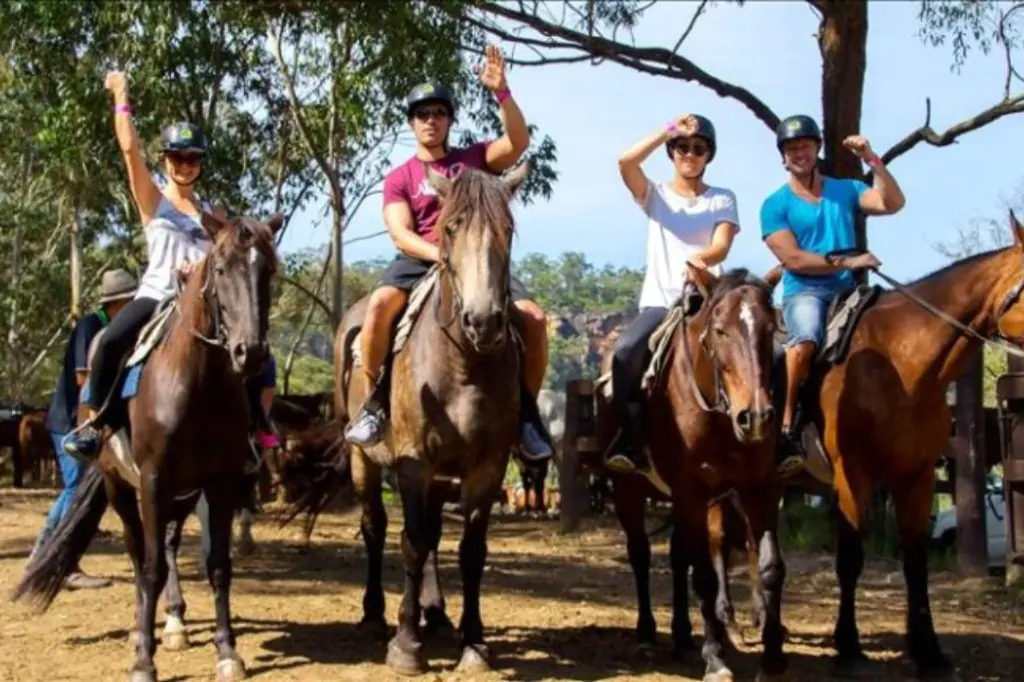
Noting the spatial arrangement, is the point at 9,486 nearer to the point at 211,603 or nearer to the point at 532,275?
the point at 211,603

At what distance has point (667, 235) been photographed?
7879 millimetres

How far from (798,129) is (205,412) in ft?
13.1

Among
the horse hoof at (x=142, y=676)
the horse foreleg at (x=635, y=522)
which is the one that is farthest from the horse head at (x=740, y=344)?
the horse hoof at (x=142, y=676)

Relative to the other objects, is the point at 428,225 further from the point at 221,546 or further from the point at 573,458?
the point at 573,458

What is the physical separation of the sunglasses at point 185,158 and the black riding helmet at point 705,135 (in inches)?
114

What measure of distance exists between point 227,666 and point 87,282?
1423 inches

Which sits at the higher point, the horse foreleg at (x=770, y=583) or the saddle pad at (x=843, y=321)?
the saddle pad at (x=843, y=321)

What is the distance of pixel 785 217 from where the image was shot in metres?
8.17

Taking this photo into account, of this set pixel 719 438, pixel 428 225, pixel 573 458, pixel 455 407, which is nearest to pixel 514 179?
A: pixel 428 225

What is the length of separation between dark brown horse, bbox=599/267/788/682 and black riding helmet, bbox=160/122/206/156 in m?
3.05

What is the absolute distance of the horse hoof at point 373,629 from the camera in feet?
27.2

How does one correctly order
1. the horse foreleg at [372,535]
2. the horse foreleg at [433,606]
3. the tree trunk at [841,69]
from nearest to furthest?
the horse foreleg at [433,606]
the horse foreleg at [372,535]
the tree trunk at [841,69]

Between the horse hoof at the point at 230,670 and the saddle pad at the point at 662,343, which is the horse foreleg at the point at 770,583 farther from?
the horse hoof at the point at 230,670

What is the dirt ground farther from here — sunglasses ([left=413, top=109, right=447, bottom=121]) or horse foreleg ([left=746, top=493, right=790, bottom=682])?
sunglasses ([left=413, top=109, right=447, bottom=121])
